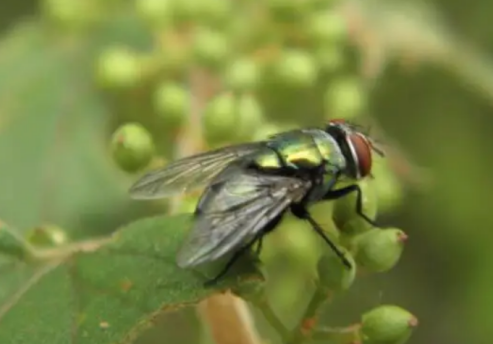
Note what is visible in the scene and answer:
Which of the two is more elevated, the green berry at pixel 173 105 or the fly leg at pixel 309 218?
the fly leg at pixel 309 218

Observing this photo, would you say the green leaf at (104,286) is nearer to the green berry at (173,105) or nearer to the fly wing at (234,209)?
the fly wing at (234,209)

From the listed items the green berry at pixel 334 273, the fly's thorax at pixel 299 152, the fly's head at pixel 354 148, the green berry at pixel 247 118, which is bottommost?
the green berry at pixel 247 118

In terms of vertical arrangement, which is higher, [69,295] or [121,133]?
[121,133]

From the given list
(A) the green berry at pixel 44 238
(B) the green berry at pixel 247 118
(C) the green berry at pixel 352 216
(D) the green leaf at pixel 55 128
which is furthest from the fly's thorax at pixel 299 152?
(D) the green leaf at pixel 55 128

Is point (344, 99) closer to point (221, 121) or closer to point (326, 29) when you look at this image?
point (326, 29)

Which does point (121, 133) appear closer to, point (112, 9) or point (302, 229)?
point (302, 229)

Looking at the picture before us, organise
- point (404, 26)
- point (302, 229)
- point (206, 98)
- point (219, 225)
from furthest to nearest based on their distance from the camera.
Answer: point (404, 26), point (206, 98), point (302, 229), point (219, 225)

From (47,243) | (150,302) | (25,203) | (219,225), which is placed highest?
(219,225)

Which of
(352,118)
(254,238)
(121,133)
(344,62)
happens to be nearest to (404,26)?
(344,62)
